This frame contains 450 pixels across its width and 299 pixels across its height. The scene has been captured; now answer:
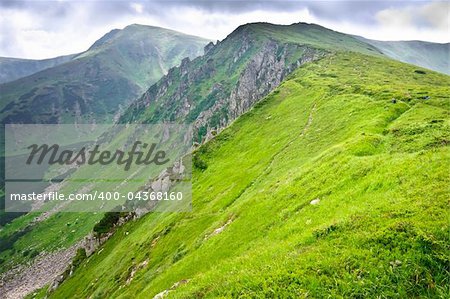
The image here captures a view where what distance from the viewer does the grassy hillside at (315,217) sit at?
17969 millimetres

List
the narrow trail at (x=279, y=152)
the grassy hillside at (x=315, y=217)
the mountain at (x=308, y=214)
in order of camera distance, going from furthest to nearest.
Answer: the narrow trail at (x=279, y=152)
the mountain at (x=308, y=214)
the grassy hillside at (x=315, y=217)

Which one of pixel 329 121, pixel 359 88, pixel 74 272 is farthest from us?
pixel 74 272

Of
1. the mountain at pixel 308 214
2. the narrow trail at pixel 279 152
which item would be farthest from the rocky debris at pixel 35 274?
the narrow trail at pixel 279 152

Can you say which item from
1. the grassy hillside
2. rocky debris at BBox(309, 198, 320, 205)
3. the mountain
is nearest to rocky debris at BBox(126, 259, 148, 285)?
the grassy hillside

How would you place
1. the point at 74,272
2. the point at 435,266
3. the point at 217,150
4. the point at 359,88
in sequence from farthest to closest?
the point at 74,272 → the point at 217,150 → the point at 359,88 → the point at 435,266

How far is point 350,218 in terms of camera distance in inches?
877

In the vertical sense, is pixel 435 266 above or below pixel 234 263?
above

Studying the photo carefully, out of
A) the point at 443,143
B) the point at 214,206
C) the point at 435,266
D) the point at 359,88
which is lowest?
the point at 214,206

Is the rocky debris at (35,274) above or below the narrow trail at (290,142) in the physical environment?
below

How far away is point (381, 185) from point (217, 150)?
234 feet

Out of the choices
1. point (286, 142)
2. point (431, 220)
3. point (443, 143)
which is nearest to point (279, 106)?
point (286, 142)

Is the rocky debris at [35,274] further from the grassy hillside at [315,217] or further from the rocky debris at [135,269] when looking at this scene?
the rocky debris at [135,269]

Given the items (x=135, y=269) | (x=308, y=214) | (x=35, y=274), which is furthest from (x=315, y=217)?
(x=35, y=274)

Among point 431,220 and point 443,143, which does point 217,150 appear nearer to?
point 443,143
